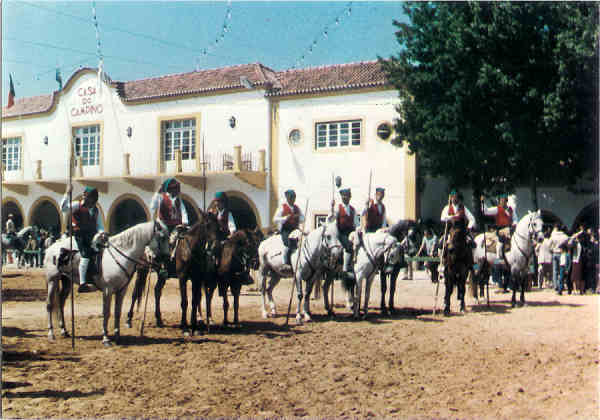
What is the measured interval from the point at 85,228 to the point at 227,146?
15.7 metres

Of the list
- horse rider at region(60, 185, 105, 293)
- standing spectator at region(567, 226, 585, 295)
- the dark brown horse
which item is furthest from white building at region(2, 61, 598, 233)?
horse rider at region(60, 185, 105, 293)

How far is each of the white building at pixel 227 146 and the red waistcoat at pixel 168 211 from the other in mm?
12896

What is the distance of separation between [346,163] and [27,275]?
43.3ft

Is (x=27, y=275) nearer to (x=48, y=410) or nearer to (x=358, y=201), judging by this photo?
(x=358, y=201)

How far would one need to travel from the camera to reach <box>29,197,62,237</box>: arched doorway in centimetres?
2315

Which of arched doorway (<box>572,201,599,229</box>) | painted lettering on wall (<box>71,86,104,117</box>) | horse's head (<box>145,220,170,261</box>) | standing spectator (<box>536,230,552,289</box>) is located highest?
painted lettering on wall (<box>71,86,104,117</box>)

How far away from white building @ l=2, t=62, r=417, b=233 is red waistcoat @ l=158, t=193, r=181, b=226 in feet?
40.1

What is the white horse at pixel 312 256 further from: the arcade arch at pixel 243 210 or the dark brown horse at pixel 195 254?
the arcade arch at pixel 243 210

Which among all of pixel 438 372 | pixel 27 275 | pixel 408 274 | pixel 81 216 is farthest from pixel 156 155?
pixel 438 372

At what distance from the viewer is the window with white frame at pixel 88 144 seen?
2222 cm

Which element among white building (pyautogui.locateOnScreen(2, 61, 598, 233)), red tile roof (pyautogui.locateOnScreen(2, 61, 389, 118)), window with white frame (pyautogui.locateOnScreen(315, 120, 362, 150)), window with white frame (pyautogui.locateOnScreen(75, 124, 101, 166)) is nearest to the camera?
white building (pyautogui.locateOnScreen(2, 61, 598, 233))

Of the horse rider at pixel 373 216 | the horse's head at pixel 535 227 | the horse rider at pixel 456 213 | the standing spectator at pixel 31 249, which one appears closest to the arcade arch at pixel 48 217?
the standing spectator at pixel 31 249

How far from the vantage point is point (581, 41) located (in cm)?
1587

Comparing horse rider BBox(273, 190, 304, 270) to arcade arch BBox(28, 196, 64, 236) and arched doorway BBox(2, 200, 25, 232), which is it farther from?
arched doorway BBox(2, 200, 25, 232)
